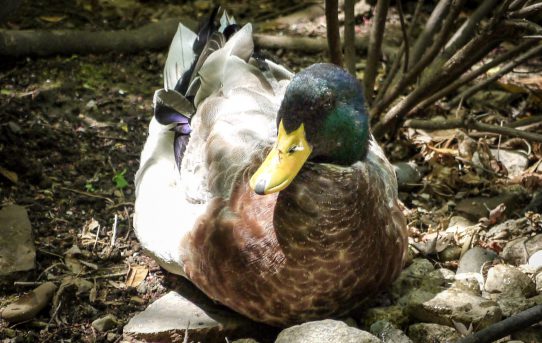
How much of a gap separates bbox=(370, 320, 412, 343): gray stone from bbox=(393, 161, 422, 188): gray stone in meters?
1.43

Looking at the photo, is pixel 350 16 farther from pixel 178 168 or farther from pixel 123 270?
A: pixel 123 270

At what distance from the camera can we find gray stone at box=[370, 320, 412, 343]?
3.24 m

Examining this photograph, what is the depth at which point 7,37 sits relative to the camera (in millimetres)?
5449

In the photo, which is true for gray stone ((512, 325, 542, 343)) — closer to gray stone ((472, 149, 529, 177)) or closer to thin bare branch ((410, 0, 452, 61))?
gray stone ((472, 149, 529, 177))

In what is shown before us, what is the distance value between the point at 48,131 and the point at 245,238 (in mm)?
2191

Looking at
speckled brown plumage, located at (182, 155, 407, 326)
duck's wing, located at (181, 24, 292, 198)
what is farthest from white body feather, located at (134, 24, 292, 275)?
speckled brown plumage, located at (182, 155, 407, 326)

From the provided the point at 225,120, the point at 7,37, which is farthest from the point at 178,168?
the point at 7,37

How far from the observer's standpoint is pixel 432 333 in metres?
3.32

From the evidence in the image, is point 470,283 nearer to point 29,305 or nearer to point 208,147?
point 208,147

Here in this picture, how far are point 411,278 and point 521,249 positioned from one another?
2.13 feet

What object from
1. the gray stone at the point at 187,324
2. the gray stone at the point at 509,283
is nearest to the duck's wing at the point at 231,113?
the gray stone at the point at 187,324

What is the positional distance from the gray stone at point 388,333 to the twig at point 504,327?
0.41 meters

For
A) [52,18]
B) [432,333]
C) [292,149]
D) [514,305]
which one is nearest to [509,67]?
[514,305]

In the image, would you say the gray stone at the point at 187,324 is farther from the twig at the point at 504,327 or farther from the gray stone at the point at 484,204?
the gray stone at the point at 484,204
